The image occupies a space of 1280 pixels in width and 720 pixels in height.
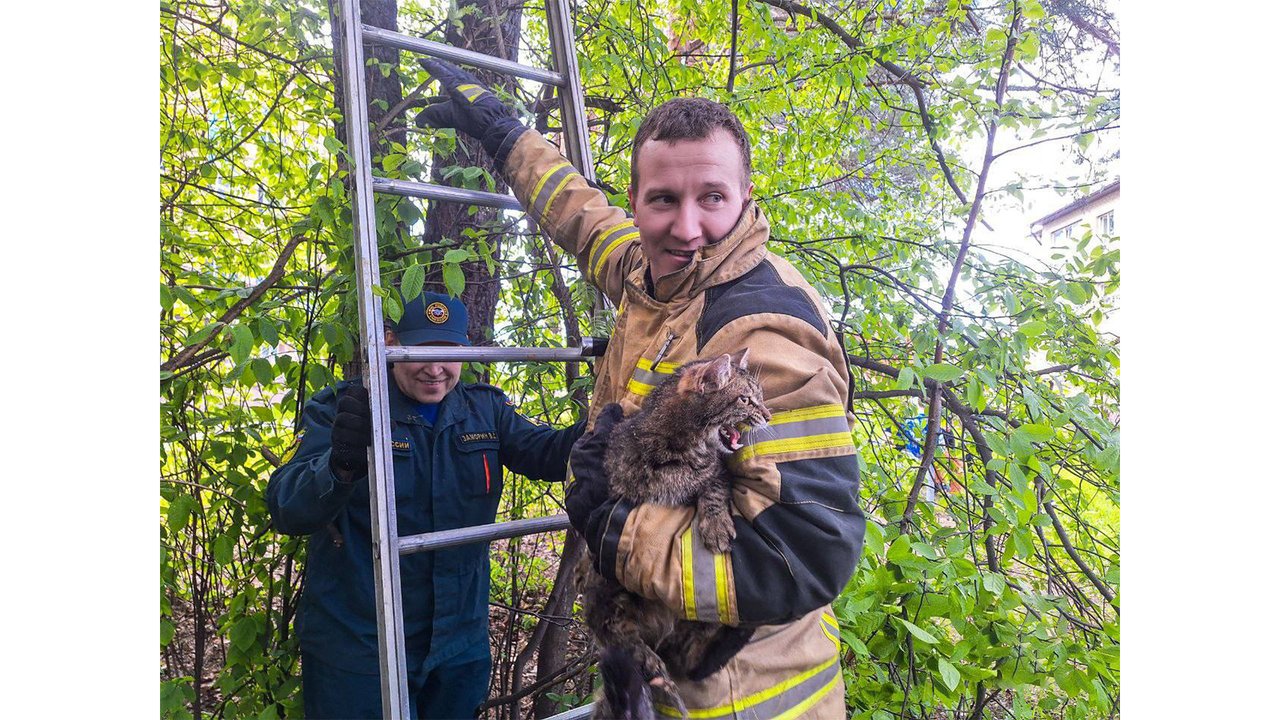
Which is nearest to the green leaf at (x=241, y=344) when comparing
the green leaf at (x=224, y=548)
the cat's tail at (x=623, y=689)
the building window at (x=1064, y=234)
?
the green leaf at (x=224, y=548)

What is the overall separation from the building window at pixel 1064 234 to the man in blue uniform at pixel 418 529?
2345 mm

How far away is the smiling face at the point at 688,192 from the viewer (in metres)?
1.61

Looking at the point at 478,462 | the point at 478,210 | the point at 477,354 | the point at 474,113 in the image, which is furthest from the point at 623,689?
the point at 478,210

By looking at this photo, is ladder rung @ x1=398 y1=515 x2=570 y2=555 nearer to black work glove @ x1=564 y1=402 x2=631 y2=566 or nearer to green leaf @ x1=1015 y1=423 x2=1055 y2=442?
black work glove @ x1=564 y1=402 x2=631 y2=566

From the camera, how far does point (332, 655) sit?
247 cm

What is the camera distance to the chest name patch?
8.52ft

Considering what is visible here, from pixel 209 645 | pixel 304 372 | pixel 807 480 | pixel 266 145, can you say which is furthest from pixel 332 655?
pixel 209 645

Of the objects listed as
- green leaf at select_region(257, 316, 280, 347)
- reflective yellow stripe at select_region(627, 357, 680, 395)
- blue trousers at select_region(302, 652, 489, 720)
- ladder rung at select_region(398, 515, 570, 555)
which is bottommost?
blue trousers at select_region(302, 652, 489, 720)

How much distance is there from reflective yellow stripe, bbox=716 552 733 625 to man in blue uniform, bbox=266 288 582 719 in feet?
3.97

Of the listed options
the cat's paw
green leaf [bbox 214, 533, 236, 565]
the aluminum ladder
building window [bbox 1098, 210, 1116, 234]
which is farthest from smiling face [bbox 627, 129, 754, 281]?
building window [bbox 1098, 210, 1116, 234]

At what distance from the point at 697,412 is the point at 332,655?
5.98ft

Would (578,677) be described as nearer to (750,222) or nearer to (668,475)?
(668,475)

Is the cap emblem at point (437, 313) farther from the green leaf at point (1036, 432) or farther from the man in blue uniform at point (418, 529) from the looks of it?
the green leaf at point (1036, 432)

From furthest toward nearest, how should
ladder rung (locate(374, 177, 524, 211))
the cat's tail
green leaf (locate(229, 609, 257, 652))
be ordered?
1. green leaf (locate(229, 609, 257, 652))
2. ladder rung (locate(374, 177, 524, 211))
3. the cat's tail
